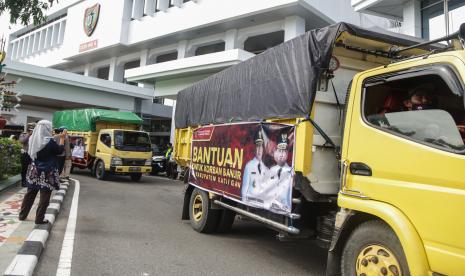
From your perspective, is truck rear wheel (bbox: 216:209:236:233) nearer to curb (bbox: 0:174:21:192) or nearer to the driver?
the driver

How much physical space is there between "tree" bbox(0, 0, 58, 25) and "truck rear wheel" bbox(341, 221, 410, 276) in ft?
28.1

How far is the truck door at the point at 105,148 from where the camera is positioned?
1638cm

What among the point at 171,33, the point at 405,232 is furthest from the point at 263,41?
the point at 405,232

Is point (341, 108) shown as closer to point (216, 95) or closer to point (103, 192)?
point (216, 95)

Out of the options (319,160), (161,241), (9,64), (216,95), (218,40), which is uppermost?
(218,40)

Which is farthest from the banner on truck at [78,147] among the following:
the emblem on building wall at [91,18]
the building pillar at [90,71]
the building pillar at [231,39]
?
the building pillar at [90,71]

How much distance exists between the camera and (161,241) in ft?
21.9

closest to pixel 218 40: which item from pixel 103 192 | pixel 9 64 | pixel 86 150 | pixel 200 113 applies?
pixel 9 64

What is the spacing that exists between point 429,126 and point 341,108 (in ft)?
5.02

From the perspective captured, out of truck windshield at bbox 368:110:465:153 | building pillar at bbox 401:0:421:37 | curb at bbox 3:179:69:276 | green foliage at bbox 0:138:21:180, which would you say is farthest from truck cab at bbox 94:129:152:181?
truck windshield at bbox 368:110:465:153

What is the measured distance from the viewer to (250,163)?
5773 millimetres

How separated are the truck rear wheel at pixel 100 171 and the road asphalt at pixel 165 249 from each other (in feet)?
24.0

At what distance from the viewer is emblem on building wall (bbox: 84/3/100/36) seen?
4350cm

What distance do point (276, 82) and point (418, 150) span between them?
2588mm
